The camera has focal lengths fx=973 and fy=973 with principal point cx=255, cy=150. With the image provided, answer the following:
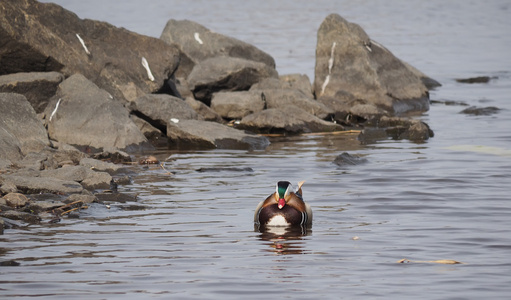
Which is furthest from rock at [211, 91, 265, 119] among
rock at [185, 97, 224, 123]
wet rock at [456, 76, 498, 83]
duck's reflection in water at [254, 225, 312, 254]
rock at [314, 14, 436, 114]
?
wet rock at [456, 76, 498, 83]

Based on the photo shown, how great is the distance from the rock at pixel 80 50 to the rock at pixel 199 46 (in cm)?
401

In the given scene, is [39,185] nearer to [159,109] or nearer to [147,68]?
[159,109]

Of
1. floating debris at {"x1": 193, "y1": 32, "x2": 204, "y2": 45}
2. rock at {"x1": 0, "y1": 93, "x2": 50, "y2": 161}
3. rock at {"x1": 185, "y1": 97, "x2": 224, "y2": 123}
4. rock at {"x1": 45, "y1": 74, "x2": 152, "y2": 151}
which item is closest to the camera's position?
rock at {"x1": 0, "y1": 93, "x2": 50, "y2": 161}

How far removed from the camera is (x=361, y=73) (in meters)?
23.5

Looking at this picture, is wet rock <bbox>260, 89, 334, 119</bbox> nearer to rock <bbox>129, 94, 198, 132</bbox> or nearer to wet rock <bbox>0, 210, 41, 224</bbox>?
rock <bbox>129, 94, 198, 132</bbox>

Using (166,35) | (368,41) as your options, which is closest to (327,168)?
(368,41)

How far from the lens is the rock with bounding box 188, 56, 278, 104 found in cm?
2202

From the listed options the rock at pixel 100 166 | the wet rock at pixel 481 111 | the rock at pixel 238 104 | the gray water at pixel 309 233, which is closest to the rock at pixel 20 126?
the rock at pixel 100 166

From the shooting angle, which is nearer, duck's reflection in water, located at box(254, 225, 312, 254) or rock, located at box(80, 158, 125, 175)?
duck's reflection in water, located at box(254, 225, 312, 254)

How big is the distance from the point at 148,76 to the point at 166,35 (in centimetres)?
555

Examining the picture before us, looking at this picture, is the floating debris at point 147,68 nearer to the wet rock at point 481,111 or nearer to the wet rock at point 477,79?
the wet rock at point 481,111

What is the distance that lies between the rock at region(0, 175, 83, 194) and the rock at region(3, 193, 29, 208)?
70cm

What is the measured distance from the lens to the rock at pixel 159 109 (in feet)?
62.2

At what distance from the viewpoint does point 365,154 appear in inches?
680
